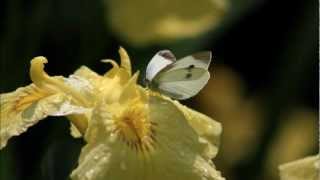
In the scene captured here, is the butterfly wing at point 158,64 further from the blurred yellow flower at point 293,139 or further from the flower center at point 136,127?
the blurred yellow flower at point 293,139

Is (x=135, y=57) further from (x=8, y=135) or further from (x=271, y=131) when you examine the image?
(x=8, y=135)

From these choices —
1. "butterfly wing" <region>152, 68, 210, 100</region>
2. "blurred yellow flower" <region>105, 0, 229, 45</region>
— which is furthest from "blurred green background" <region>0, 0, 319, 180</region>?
"butterfly wing" <region>152, 68, 210, 100</region>

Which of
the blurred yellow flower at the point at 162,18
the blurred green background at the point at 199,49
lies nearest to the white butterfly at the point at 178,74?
the blurred green background at the point at 199,49

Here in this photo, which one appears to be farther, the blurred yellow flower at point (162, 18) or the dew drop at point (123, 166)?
the blurred yellow flower at point (162, 18)

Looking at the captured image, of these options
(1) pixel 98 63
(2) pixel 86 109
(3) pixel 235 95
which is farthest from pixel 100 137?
(3) pixel 235 95

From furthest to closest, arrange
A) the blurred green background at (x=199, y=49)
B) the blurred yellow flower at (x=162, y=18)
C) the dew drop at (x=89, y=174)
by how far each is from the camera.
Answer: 1. the blurred yellow flower at (x=162, y=18)
2. the blurred green background at (x=199, y=49)
3. the dew drop at (x=89, y=174)
